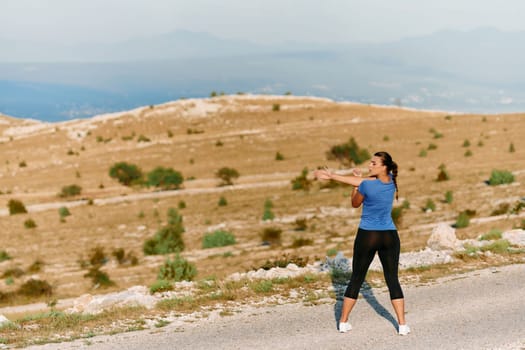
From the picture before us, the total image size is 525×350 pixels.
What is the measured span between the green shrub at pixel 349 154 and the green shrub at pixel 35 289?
98.2 feet

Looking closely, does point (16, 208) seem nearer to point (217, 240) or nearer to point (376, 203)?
point (217, 240)

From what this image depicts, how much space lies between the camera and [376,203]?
290 inches

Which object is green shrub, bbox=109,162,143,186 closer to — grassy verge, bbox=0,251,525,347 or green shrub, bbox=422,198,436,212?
green shrub, bbox=422,198,436,212

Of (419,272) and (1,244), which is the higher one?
(419,272)

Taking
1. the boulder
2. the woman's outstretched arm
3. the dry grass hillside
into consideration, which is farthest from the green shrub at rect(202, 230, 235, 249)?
the woman's outstretched arm

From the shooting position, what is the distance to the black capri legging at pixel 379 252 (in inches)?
292

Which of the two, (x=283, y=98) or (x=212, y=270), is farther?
(x=283, y=98)

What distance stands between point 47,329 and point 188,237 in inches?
638

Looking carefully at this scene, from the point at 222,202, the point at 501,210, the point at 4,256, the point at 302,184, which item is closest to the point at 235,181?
the point at 302,184

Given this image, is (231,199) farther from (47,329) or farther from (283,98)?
(283,98)

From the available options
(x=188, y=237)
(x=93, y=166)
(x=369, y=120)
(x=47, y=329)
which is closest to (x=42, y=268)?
(x=188, y=237)

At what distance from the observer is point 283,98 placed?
2913 inches

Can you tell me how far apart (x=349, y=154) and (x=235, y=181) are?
9.76 metres

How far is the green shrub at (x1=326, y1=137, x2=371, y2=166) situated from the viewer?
43.7 meters
